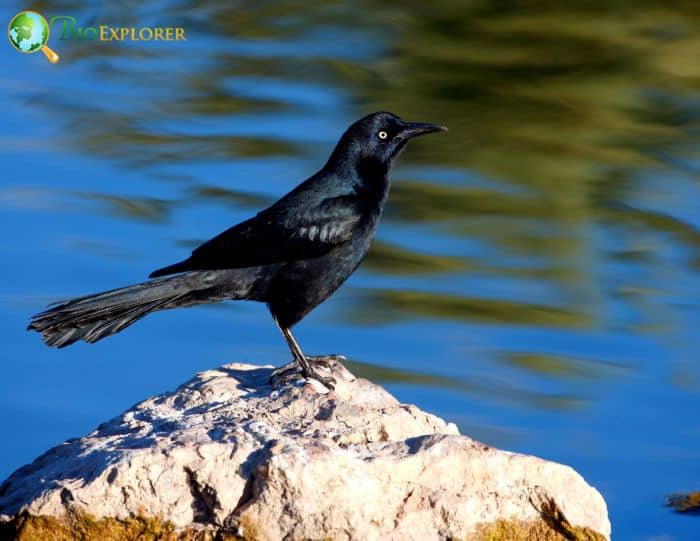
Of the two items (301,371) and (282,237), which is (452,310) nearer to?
(282,237)

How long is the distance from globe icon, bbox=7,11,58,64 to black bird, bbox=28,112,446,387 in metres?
6.49

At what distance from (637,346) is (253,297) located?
2.37 metres

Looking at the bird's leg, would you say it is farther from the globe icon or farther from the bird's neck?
the globe icon

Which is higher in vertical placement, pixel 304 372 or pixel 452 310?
pixel 452 310

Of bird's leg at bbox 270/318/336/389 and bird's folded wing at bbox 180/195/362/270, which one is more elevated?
bird's folded wing at bbox 180/195/362/270

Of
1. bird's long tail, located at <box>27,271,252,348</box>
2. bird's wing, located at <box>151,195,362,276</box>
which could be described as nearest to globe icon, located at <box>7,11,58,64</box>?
bird's wing, located at <box>151,195,362,276</box>

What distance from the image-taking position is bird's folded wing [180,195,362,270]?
6133 millimetres

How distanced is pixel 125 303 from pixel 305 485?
2.03 metres

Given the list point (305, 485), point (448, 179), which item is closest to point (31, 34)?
point (448, 179)

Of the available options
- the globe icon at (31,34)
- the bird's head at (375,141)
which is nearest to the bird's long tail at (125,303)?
the bird's head at (375,141)

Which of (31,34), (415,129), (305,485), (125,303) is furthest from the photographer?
(31,34)

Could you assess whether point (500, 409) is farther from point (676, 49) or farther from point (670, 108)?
point (676, 49)

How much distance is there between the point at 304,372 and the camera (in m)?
5.58

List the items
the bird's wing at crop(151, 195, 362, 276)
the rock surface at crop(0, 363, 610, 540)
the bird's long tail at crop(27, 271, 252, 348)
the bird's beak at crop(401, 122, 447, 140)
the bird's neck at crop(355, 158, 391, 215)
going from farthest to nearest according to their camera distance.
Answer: the bird's beak at crop(401, 122, 447, 140)
the bird's neck at crop(355, 158, 391, 215)
the bird's wing at crop(151, 195, 362, 276)
the bird's long tail at crop(27, 271, 252, 348)
the rock surface at crop(0, 363, 610, 540)
